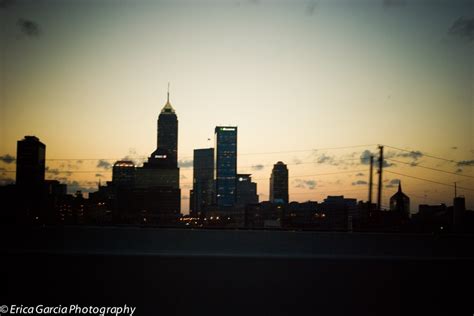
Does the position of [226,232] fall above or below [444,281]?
above

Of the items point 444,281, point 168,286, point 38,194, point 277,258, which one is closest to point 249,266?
point 277,258

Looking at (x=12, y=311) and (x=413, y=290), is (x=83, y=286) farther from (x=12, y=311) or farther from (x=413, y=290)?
(x=413, y=290)

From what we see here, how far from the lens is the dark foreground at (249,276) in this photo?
9.70 meters

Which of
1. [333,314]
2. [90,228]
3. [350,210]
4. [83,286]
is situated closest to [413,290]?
[333,314]

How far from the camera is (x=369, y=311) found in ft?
31.0

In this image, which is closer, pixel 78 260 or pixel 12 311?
pixel 12 311

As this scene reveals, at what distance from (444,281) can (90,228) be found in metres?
12.3

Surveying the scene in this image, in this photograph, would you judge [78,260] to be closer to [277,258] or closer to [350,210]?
[277,258]

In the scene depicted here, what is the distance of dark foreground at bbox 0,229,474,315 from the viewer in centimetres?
970

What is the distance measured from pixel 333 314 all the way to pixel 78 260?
920 centimetres

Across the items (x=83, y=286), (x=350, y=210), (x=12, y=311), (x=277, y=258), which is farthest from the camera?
(x=350, y=210)

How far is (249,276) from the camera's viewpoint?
41.6ft

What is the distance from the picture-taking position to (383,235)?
53.8 ft

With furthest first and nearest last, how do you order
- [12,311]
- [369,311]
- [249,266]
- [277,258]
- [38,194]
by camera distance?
[38,194]
[277,258]
[249,266]
[369,311]
[12,311]
